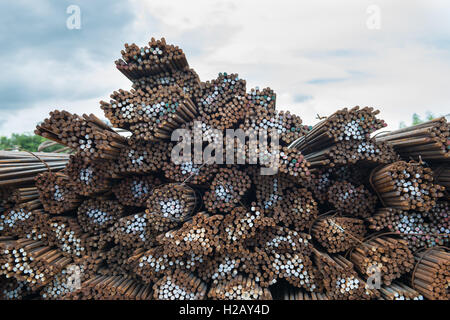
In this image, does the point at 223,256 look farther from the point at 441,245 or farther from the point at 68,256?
the point at 441,245

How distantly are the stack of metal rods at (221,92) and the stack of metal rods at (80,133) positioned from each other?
1271 mm

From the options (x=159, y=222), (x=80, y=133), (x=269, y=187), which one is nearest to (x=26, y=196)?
(x=80, y=133)

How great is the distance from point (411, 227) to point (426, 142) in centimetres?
113

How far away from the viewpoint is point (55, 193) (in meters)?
3.89

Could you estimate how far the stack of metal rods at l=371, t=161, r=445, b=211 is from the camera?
338cm

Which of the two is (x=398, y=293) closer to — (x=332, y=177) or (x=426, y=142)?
(x=332, y=177)

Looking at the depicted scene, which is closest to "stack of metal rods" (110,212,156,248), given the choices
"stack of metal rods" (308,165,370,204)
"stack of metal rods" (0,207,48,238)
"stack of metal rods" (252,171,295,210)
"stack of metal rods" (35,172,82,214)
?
"stack of metal rods" (35,172,82,214)

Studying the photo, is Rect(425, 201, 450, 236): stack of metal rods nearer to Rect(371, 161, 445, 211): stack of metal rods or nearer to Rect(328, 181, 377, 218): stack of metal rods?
Rect(371, 161, 445, 211): stack of metal rods

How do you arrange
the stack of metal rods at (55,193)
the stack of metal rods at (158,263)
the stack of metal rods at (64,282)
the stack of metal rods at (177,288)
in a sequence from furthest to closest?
1. the stack of metal rods at (55,193)
2. the stack of metal rods at (64,282)
3. the stack of metal rods at (158,263)
4. the stack of metal rods at (177,288)

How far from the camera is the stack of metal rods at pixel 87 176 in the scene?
369 centimetres

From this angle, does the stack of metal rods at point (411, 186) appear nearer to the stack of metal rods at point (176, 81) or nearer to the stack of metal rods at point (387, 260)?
the stack of metal rods at point (387, 260)

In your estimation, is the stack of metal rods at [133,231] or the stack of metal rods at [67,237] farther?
the stack of metal rods at [67,237]

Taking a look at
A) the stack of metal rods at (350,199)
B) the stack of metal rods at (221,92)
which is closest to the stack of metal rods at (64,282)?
the stack of metal rods at (221,92)
